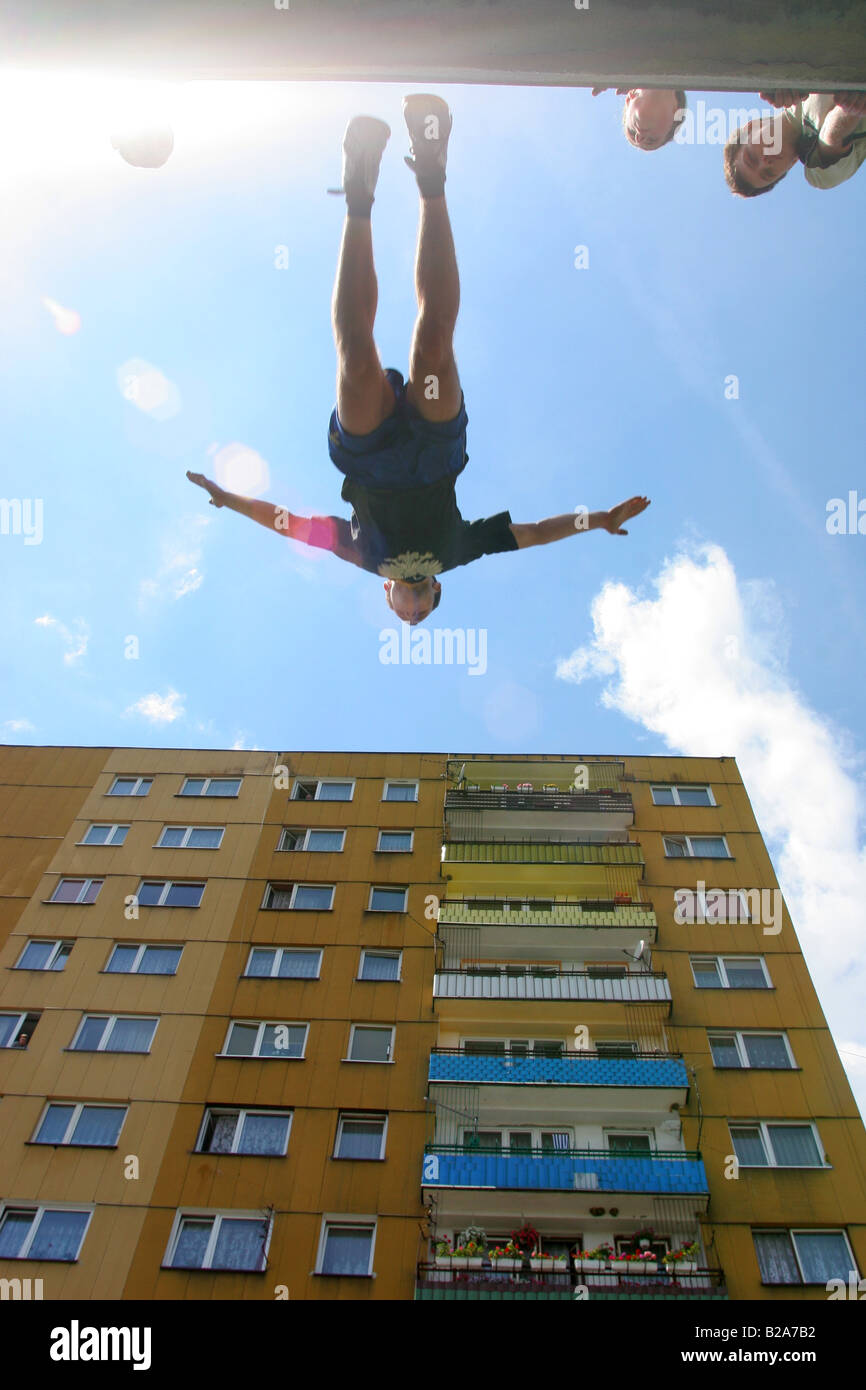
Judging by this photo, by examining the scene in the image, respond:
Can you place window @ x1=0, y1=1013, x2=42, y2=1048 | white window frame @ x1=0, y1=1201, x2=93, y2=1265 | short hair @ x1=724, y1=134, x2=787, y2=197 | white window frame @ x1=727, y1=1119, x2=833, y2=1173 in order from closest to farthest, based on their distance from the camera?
short hair @ x1=724, y1=134, x2=787, y2=197 → white window frame @ x1=0, y1=1201, x2=93, y2=1265 → white window frame @ x1=727, y1=1119, x2=833, y2=1173 → window @ x1=0, y1=1013, x2=42, y2=1048

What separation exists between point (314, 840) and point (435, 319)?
19107 millimetres

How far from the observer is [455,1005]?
59.4 feet

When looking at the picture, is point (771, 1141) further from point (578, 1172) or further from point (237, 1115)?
point (237, 1115)

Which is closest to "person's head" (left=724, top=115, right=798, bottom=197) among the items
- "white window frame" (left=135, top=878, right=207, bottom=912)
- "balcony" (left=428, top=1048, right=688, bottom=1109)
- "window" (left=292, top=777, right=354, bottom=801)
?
"balcony" (left=428, top=1048, right=688, bottom=1109)

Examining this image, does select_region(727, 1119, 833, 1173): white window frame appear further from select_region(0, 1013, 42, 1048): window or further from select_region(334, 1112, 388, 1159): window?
select_region(0, 1013, 42, 1048): window

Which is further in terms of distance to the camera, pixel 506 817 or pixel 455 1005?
pixel 506 817

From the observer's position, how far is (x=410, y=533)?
19.1 ft

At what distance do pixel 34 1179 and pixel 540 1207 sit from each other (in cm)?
907

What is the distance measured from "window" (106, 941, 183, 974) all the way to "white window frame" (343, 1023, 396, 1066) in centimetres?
422

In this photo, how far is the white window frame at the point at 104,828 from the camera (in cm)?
2233

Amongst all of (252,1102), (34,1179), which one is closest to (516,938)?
(252,1102)

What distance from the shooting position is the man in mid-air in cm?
422

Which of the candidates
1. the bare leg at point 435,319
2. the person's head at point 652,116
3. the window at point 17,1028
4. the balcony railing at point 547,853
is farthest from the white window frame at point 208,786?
the person's head at point 652,116
